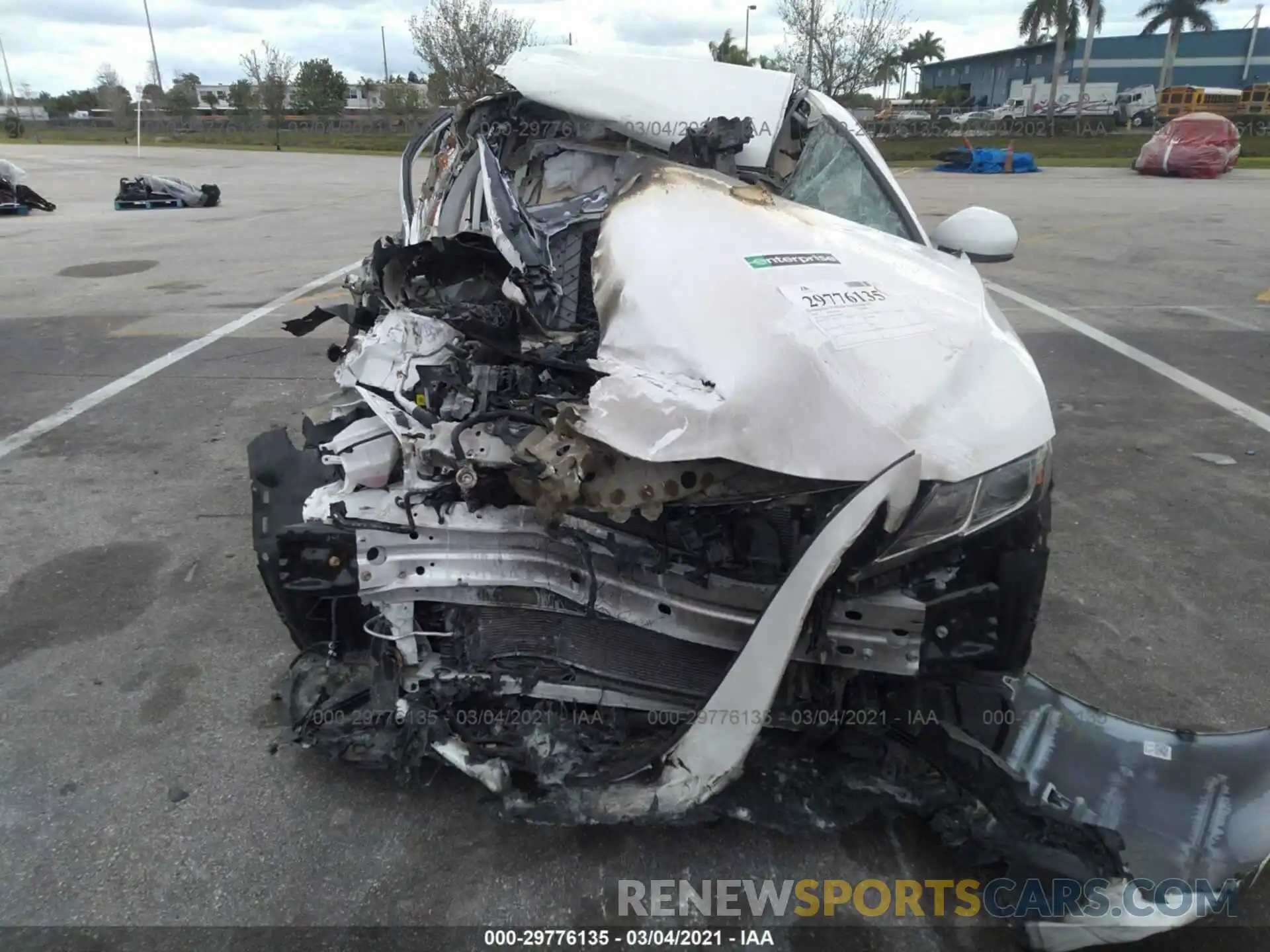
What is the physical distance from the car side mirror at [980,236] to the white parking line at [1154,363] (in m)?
3.11

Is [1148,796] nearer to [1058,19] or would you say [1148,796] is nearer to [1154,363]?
[1154,363]

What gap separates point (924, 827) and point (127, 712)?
2.66 m

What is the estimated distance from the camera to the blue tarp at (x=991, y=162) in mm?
25062

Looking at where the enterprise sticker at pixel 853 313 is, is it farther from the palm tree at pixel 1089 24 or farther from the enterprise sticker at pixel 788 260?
the palm tree at pixel 1089 24

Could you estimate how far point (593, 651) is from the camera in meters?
2.56

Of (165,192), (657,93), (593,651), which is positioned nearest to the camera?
(593,651)

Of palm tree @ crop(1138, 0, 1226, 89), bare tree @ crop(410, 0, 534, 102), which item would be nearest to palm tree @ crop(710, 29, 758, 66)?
bare tree @ crop(410, 0, 534, 102)

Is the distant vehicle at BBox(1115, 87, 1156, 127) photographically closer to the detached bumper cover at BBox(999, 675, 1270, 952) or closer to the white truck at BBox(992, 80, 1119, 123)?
the white truck at BBox(992, 80, 1119, 123)

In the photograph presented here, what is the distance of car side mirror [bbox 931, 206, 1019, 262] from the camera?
12.2 ft

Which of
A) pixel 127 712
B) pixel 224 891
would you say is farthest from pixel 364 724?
pixel 127 712

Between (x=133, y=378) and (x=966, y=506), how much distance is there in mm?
6542

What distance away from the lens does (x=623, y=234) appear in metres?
2.72

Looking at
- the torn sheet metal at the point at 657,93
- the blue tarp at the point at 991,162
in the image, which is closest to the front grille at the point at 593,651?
the torn sheet metal at the point at 657,93

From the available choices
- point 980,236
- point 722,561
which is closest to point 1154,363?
point 980,236
